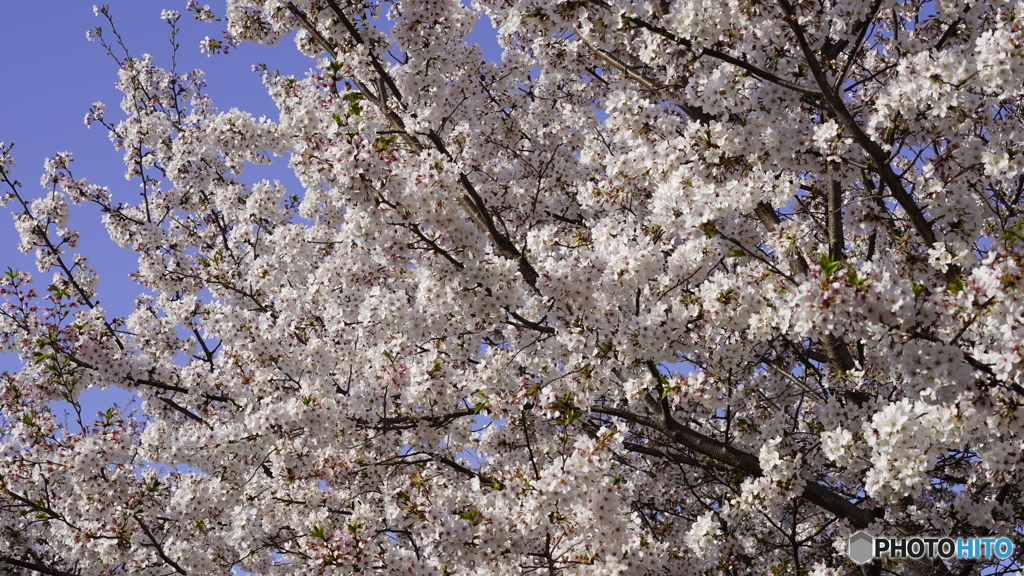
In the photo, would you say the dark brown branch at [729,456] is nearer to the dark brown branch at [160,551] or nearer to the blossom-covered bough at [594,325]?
the blossom-covered bough at [594,325]

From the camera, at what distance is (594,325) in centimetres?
659

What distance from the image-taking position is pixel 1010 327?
4277mm

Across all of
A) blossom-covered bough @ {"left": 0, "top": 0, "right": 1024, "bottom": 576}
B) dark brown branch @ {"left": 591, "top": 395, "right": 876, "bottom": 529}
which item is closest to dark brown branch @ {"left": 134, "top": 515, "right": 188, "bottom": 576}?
blossom-covered bough @ {"left": 0, "top": 0, "right": 1024, "bottom": 576}

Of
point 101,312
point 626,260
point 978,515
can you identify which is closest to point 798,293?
point 626,260

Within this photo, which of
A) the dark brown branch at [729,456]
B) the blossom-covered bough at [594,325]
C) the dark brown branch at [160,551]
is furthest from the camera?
the dark brown branch at [160,551]

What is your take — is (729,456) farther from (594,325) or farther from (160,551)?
(160,551)

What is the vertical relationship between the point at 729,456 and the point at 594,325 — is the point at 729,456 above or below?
below

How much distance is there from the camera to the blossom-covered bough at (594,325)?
5.64m

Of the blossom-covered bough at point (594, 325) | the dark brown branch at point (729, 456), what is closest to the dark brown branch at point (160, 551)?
the blossom-covered bough at point (594, 325)

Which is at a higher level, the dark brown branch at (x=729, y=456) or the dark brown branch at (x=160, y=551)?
the dark brown branch at (x=729, y=456)

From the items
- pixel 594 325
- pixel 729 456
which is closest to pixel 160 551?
pixel 594 325

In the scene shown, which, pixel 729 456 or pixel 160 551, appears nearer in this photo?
pixel 729 456

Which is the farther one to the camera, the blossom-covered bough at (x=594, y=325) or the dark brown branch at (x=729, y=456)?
the dark brown branch at (x=729, y=456)

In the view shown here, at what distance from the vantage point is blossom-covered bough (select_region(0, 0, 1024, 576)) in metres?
5.64
